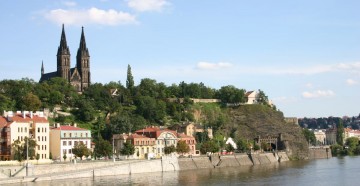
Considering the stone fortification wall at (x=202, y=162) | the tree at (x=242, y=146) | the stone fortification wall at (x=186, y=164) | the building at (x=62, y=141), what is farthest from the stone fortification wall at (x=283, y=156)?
the building at (x=62, y=141)

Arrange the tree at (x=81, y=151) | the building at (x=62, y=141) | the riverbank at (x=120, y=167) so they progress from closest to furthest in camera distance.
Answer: the riverbank at (x=120, y=167) → the tree at (x=81, y=151) → the building at (x=62, y=141)

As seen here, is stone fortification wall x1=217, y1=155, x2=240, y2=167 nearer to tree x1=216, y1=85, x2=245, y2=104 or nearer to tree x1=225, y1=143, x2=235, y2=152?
tree x1=225, y1=143, x2=235, y2=152

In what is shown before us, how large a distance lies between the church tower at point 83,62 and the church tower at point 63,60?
3106mm

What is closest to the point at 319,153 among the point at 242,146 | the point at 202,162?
the point at 242,146

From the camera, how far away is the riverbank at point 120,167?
6812 centimetres

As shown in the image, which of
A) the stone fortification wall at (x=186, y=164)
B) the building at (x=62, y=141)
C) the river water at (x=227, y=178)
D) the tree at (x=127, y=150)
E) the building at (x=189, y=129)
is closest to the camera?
the river water at (x=227, y=178)

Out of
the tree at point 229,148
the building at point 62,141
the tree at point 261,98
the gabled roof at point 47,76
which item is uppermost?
the gabled roof at point 47,76

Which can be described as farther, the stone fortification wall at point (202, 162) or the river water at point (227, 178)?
the stone fortification wall at point (202, 162)

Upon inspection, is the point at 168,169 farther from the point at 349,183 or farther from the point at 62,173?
the point at 349,183

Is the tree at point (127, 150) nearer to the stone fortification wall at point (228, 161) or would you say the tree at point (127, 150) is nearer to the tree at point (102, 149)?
the tree at point (102, 149)

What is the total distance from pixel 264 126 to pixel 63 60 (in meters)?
52.6

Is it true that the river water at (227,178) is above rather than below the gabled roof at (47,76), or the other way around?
below

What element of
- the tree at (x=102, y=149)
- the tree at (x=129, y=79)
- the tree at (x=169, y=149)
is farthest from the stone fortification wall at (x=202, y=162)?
the tree at (x=129, y=79)

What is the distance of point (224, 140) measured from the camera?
127 metres
